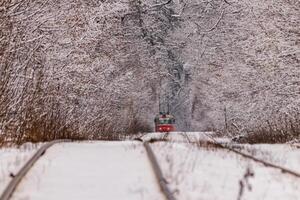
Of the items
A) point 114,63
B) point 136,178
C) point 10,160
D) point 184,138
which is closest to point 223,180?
point 136,178

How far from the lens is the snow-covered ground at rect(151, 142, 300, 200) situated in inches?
246

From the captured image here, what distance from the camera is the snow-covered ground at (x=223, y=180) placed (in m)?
6.24

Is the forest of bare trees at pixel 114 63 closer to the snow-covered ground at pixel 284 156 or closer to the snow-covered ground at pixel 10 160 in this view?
the snow-covered ground at pixel 10 160

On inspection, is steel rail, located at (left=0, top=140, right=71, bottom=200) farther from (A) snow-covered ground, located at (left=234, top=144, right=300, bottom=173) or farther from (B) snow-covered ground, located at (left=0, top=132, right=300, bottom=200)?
(A) snow-covered ground, located at (left=234, top=144, right=300, bottom=173)

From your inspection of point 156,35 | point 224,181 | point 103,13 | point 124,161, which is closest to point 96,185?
point 224,181

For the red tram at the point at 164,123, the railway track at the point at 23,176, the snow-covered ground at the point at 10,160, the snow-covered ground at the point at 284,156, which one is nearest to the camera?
the railway track at the point at 23,176

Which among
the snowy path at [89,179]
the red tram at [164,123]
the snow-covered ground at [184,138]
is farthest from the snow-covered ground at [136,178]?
the red tram at [164,123]

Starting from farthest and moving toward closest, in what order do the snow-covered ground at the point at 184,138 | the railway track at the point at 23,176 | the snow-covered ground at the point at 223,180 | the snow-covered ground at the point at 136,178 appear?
the snow-covered ground at the point at 184,138 < the snow-covered ground at the point at 223,180 < the snow-covered ground at the point at 136,178 < the railway track at the point at 23,176

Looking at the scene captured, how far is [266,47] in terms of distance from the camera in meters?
22.6

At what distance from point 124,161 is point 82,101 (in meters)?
15.1

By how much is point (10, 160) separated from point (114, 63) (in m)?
23.1

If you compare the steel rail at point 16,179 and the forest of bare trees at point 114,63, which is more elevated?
the forest of bare trees at point 114,63

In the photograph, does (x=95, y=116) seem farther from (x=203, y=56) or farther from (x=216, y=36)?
(x=203, y=56)

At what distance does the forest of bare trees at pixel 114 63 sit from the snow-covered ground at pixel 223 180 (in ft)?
15.7
